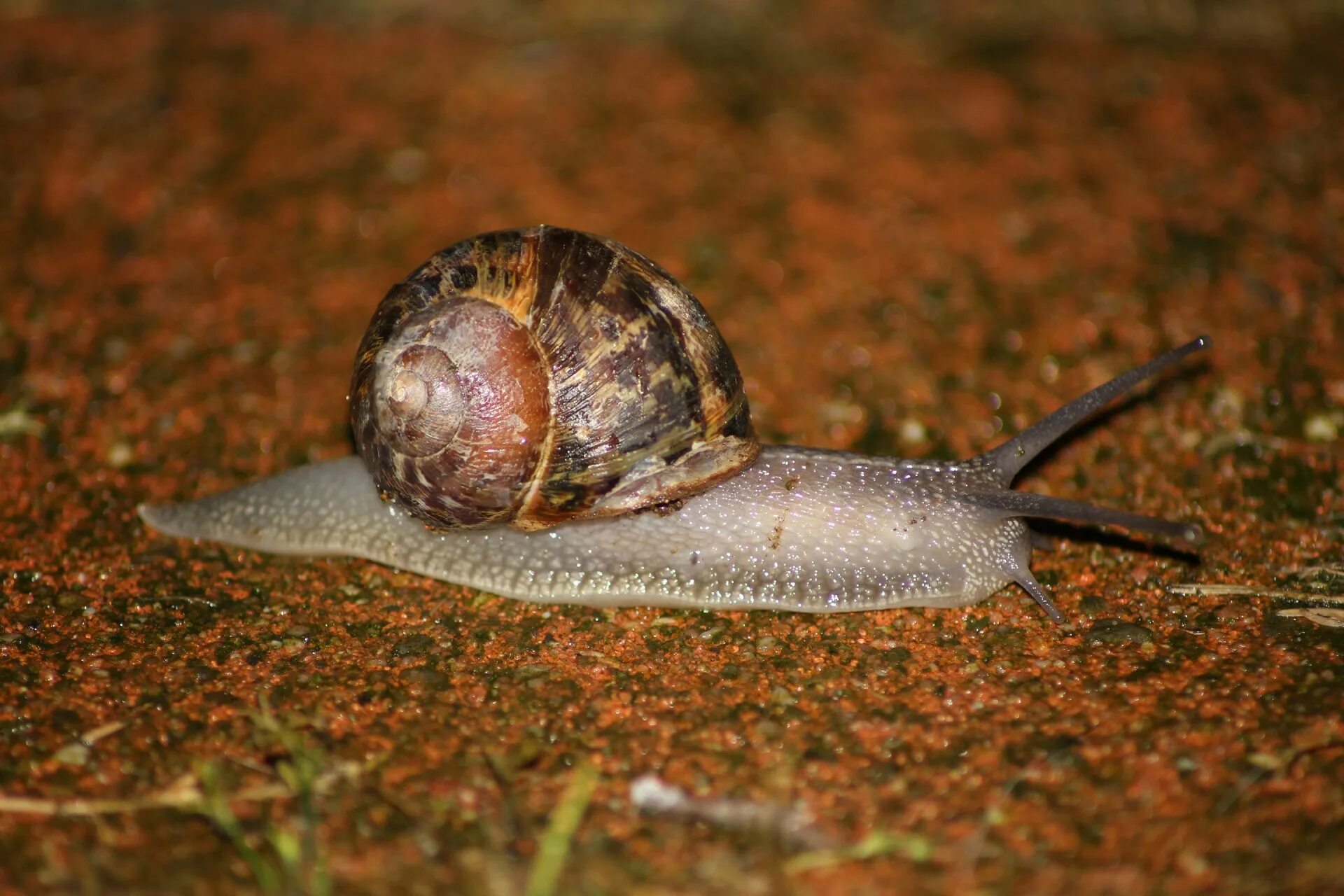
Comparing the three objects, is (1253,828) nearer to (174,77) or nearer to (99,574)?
(99,574)

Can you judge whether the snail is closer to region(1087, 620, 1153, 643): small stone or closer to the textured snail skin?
the textured snail skin

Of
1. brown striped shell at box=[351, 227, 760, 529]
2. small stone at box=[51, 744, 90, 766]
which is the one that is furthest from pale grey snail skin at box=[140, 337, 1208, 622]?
small stone at box=[51, 744, 90, 766]

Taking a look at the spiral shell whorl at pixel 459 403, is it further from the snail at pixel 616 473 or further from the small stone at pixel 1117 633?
the small stone at pixel 1117 633

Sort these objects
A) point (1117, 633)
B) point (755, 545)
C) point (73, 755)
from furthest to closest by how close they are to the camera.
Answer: point (755, 545) → point (1117, 633) → point (73, 755)

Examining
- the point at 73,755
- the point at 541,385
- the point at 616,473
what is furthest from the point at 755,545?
the point at 73,755

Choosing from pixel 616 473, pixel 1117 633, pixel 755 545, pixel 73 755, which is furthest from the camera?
pixel 755 545

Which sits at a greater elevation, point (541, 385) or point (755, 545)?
point (541, 385)

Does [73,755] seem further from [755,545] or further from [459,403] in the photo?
[755,545]

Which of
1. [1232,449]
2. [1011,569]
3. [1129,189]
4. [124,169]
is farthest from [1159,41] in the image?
[124,169]
